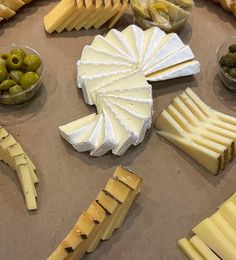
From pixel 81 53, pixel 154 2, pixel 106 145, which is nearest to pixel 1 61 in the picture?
pixel 81 53

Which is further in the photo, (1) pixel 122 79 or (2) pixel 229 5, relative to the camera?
(2) pixel 229 5

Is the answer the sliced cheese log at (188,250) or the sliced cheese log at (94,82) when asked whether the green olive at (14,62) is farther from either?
the sliced cheese log at (188,250)

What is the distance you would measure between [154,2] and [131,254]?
3.36 ft

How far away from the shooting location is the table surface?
1382mm

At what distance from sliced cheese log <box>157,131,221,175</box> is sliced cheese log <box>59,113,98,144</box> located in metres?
0.26

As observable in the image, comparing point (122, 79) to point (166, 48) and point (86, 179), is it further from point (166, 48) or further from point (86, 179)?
point (86, 179)

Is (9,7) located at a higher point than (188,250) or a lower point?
higher

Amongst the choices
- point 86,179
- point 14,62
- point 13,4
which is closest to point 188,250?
point 86,179

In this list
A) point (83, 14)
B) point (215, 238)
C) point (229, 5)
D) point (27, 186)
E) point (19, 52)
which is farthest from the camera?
point (229, 5)

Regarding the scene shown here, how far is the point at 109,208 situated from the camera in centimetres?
134

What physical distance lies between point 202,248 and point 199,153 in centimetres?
33

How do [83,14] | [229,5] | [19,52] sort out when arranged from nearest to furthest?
1. [19,52]
2. [83,14]
3. [229,5]

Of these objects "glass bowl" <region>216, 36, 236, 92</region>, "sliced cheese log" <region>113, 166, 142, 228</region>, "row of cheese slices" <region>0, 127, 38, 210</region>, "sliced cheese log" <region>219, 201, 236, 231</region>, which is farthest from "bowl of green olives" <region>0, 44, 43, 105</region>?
"sliced cheese log" <region>219, 201, 236, 231</region>

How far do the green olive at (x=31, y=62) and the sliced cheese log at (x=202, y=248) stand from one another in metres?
0.82
